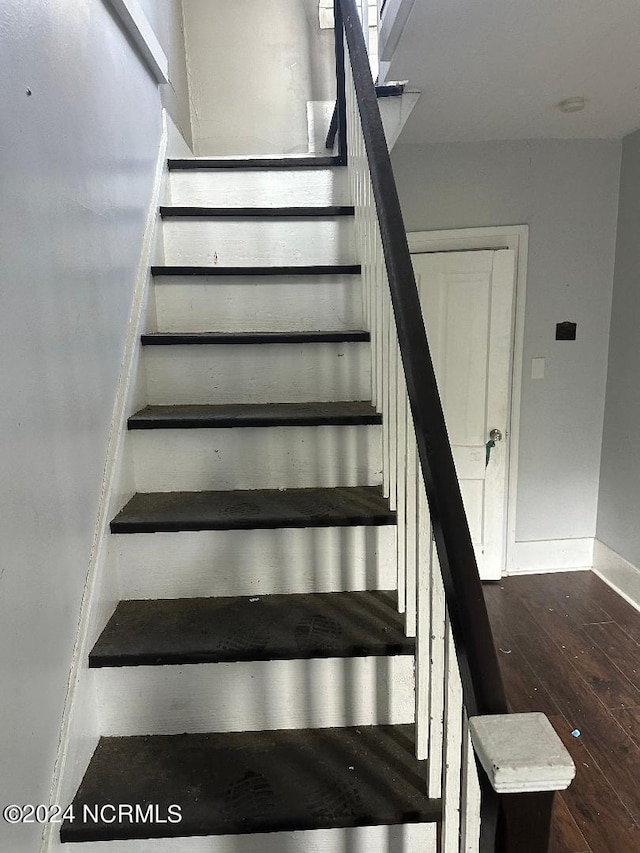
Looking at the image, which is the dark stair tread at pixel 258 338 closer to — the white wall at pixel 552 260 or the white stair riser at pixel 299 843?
the white stair riser at pixel 299 843

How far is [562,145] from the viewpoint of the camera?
294cm

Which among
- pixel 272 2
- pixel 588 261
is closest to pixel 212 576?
pixel 588 261

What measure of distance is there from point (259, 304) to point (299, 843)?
5.18 feet

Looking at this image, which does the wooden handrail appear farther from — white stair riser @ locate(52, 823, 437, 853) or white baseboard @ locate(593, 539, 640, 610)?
white baseboard @ locate(593, 539, 640, 610)

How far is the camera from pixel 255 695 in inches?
50.8

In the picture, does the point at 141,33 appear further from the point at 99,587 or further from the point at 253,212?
the point at 99,587

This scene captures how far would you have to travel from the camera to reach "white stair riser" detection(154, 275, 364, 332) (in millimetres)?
1942

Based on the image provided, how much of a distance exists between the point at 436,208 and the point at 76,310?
2302 mm

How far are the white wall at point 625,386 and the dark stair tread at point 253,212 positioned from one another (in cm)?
178

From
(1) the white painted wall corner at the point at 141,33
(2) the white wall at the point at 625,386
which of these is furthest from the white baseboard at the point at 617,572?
(1) the white painted wall corner at the point at 141,33

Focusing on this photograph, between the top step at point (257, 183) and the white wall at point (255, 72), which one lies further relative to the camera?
the white wall at point (255, 72)

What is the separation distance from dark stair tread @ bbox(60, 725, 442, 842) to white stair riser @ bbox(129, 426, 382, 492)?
672mm

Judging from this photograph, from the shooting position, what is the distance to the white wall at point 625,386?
2.87 m

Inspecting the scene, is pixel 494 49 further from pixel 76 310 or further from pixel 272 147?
pixel 272 147
